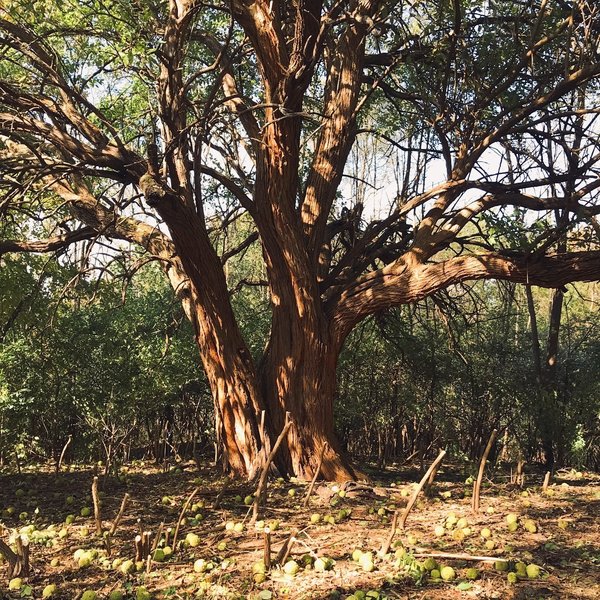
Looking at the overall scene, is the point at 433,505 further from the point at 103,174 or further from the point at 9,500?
the point at 103,174

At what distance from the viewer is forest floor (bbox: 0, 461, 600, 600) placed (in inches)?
138

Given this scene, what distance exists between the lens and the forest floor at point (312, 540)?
3506 mm

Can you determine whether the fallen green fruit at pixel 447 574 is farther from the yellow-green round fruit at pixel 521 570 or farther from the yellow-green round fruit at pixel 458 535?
the yellow-green round fruit at pixel 458 535

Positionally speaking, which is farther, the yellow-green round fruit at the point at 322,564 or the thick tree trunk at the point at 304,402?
the thick tree trunk at the point at 304,402

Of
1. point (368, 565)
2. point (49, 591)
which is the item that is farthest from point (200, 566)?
point (368, 565)

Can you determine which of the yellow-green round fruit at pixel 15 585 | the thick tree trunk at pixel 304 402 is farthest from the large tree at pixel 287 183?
the yellow-green round fruit at pixel 15 585

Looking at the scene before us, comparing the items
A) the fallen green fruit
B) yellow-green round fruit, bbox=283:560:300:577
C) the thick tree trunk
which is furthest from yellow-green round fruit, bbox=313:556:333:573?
the thick tree trunk

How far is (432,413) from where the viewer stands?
30.3ft

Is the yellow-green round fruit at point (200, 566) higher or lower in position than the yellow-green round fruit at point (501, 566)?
lower

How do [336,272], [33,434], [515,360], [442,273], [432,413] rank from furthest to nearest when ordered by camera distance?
[515,360] → [432,413] → [33,434] → [336,272] → [442,273]

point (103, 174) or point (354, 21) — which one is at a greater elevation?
point (354, 21)

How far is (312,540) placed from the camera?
4297mm

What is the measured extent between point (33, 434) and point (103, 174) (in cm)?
393

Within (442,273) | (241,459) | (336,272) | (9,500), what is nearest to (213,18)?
(336,272)
